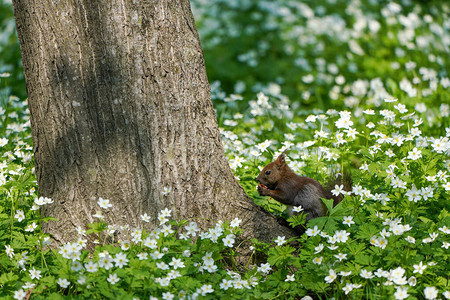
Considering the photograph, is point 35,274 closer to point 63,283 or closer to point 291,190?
point 63,283

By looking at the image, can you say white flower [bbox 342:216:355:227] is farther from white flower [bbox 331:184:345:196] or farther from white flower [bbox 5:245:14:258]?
white flower [bbox 5:245:14:258]

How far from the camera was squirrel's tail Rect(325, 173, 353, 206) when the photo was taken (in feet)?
11.5

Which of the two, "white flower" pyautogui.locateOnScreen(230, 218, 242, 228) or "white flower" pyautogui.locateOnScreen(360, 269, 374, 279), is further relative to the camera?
"white flower" pyautogui.locateOnScreen(230, 218, 242, 228)

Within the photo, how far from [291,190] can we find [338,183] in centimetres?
34

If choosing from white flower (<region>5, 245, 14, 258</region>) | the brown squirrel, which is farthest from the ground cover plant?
the brown squirrel

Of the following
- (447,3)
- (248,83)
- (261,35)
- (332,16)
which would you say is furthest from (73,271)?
(447,3)

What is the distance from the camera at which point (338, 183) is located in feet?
11.8

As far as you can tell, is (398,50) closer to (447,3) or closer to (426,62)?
(426,62)

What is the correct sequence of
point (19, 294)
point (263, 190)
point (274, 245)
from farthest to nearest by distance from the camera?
point (263, 190)
point (274, 245)
point (19, 294)

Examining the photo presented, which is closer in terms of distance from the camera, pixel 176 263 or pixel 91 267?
pixel 91 267

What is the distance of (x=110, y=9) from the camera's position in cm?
292

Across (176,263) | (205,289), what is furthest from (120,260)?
(205,289)

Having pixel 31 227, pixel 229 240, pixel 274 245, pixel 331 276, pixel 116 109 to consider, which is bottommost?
pixel 274 245

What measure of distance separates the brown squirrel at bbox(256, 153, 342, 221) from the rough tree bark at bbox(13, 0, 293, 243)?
56 centimetres
